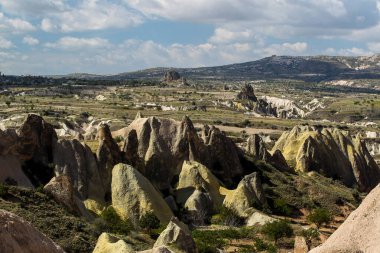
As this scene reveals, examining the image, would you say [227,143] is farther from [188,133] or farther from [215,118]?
[215,118]

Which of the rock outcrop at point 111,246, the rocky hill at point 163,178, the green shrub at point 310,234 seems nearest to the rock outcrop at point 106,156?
the rocky hill at point 163,178

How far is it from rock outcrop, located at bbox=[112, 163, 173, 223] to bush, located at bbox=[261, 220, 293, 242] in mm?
7162

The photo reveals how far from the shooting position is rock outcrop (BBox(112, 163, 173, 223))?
3800cm

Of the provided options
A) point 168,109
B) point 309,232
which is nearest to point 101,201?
point 309,232

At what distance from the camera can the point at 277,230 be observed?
3797 cm

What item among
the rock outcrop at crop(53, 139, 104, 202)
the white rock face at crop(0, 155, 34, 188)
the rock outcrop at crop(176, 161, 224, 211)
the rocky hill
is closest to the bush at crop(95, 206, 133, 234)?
the rocky hill

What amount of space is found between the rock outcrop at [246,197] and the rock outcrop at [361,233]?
86.2ft

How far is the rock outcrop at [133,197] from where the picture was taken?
3800cm

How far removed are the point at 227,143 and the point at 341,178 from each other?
1844cm

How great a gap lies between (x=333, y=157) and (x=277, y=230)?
99.8 ft

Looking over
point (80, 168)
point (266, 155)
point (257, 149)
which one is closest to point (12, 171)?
point (80, 168)

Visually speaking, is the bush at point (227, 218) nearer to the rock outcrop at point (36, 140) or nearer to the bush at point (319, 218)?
the bush at point (319, 218)

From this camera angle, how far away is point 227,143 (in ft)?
180

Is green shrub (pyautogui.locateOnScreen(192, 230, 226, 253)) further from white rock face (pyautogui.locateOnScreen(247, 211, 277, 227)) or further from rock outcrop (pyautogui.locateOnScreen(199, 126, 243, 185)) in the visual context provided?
rock outcrop (pyautogui.locateOnScreen(199, 126, 243, 185))
